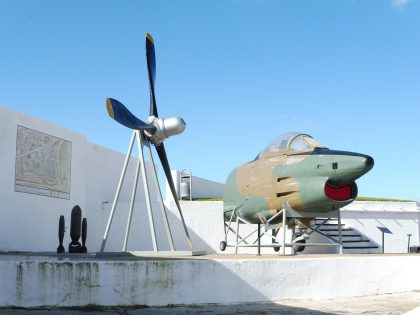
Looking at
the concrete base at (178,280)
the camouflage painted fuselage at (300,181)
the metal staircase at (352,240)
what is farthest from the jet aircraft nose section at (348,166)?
the metal staircase at (352,240)

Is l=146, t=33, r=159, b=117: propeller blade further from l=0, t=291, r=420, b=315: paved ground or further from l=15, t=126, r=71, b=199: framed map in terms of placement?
l=15, t=126, r=71, b=199: framed map

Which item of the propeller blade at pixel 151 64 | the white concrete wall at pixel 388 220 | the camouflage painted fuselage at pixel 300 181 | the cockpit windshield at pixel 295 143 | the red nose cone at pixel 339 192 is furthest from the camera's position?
the white concrete wall at pixel 388 220

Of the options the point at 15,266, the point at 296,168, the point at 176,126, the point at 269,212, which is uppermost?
the point at 176,126

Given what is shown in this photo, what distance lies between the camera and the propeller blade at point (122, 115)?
395 inches

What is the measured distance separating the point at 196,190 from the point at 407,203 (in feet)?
42.4

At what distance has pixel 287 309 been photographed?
770cm

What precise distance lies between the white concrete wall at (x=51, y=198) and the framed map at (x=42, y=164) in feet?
0.65

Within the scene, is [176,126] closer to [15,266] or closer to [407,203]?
[15,266]

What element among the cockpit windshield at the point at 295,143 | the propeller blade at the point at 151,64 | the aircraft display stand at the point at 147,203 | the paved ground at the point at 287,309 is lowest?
the paved ground at the point at 287,309

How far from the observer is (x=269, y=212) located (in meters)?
12.3

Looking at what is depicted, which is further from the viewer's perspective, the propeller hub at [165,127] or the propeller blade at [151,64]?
the propeller blade at [151,64]

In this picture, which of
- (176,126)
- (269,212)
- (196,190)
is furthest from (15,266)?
(196,190)

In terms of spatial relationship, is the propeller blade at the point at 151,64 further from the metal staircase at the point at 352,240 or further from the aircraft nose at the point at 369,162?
the metal staircase at the point at 352,240

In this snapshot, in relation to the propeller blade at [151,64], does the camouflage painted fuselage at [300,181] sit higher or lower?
lower
